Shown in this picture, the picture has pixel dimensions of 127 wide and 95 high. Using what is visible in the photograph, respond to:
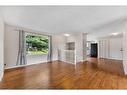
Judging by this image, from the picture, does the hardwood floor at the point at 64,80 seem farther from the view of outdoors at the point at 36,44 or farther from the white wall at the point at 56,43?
the white wall at the point at 56,43

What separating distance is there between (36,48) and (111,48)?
6717 mm

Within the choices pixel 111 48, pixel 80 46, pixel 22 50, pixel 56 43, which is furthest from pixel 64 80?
pixel 111 48

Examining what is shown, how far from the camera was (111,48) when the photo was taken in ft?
33.3

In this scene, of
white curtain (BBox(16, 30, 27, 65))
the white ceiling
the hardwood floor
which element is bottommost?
the hardwood floor

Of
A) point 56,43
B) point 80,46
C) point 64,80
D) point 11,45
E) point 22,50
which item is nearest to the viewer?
point 64,80

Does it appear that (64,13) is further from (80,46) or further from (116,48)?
(116,48)

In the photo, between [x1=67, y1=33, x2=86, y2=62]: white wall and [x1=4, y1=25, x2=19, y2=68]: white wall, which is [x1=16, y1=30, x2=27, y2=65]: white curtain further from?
[x1=67, y1=33, x2=86, y2=62]: white wall

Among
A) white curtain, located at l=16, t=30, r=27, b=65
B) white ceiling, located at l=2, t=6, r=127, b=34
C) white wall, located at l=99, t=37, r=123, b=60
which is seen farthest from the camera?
white wall, located at l=99, t=37, r=123, b=60

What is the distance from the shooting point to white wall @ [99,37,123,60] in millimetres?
9570

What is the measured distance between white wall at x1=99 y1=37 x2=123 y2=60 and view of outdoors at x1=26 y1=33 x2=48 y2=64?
5.74 m

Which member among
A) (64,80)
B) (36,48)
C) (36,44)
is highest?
(36,44)

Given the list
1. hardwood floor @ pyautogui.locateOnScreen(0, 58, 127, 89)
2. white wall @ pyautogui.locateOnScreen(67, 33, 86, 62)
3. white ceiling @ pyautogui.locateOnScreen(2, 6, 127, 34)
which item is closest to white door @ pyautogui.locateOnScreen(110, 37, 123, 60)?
white wall @ pyautogui.locateOnScreen(67, 33, 86, 62)
